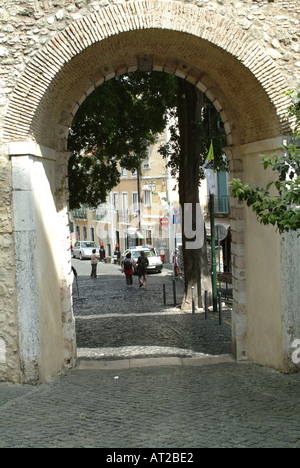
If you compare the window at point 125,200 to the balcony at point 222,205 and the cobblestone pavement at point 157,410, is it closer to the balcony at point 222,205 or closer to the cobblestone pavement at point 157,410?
the balcony at point 222,205

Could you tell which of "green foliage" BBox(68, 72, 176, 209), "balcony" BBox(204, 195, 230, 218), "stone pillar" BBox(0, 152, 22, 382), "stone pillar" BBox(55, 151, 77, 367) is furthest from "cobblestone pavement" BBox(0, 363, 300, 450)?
"balcony" BBox(204, 195, 230, 218)

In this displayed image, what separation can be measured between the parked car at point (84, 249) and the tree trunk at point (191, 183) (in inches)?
1169

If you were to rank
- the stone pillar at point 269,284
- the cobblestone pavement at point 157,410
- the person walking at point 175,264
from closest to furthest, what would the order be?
the cobblestone pavement at point 157,410
the stone pillar at point 269,284
the person walking at point 175,264

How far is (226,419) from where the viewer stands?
5352 millimetres

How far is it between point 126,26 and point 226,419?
478 centimetres

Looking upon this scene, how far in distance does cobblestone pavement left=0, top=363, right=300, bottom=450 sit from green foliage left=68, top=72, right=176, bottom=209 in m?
8.49

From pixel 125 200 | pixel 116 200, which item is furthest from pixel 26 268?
pixel 116 200

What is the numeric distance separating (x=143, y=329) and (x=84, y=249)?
3288 centimetres

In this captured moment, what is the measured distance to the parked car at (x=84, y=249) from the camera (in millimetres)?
43219

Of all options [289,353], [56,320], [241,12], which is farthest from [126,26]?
[289,353]

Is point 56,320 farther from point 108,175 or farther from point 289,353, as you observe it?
point 108,175

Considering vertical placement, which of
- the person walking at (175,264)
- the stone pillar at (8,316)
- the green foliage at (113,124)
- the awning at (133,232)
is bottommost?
the person walking at (175,264)

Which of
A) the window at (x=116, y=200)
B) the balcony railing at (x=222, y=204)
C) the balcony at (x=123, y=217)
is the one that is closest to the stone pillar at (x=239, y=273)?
the balcony railing at (x=222, y=204)

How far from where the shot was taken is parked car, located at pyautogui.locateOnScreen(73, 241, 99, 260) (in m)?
43.2
